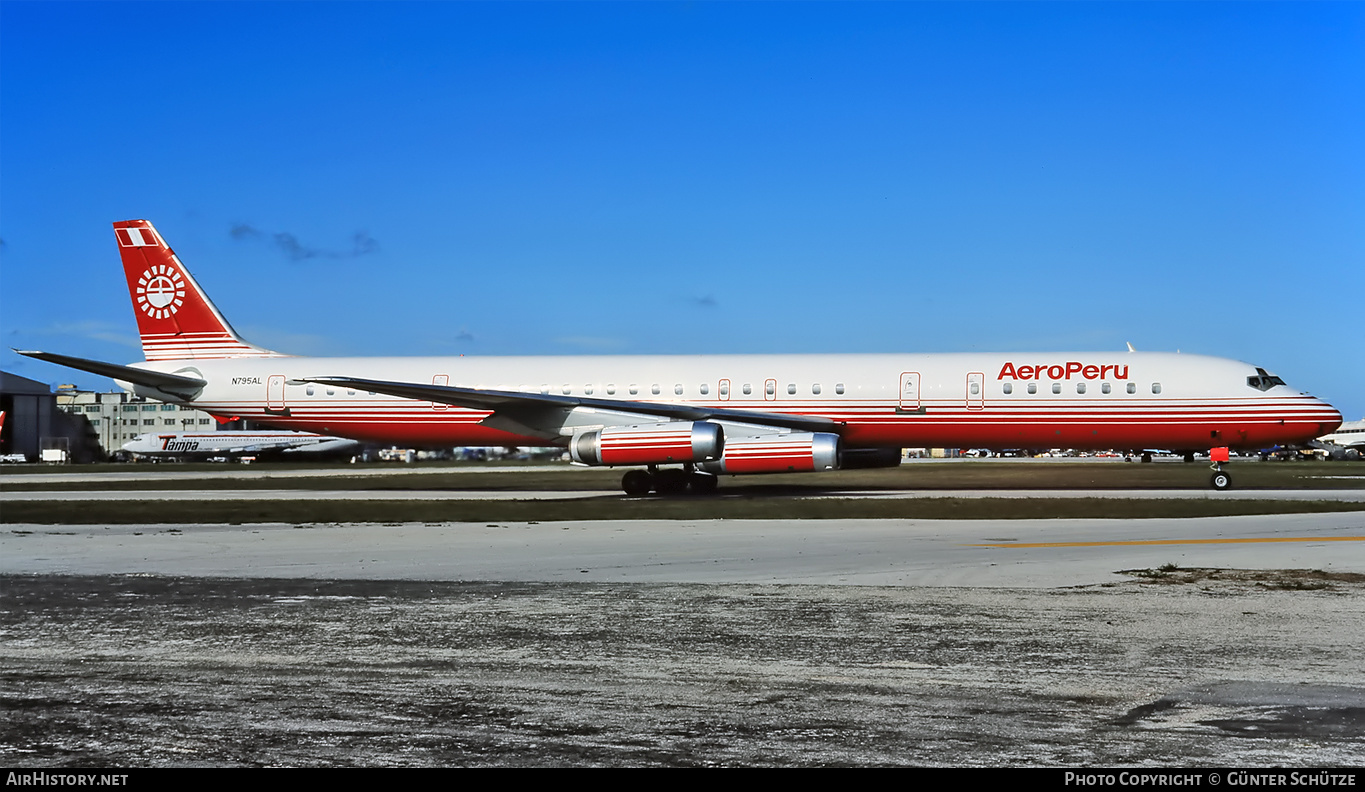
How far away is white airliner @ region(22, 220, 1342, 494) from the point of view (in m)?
28.1

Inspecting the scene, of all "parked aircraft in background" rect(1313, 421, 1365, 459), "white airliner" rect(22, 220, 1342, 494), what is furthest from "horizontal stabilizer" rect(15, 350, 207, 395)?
"parked aircraft in background" rect(1313, 421, 1365, 459)

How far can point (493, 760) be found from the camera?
5.32 meters

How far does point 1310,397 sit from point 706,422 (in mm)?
15885

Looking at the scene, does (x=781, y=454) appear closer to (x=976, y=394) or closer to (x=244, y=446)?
(x=976, y=394)

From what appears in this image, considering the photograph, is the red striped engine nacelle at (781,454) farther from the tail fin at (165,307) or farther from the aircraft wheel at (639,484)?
the tail fin at (165,307)

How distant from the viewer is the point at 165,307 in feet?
115

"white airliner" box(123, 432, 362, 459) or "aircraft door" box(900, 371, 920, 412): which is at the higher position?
"aircraft door" box(900, 371, 920, 412)

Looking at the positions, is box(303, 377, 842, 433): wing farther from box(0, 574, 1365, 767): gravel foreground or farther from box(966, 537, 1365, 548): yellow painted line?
box(0, 574, 1365, 767): gravel foreground

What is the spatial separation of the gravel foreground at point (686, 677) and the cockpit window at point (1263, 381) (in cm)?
2028

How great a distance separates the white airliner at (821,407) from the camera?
28125 mm

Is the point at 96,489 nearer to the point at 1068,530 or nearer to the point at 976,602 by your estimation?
the point at 1068,530

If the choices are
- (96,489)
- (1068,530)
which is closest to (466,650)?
(1068,530)

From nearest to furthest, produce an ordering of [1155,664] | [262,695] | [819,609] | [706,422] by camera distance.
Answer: [262,695]
[1155,664]
[819,609]
[706,422]

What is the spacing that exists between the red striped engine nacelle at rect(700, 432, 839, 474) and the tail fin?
1606cm
